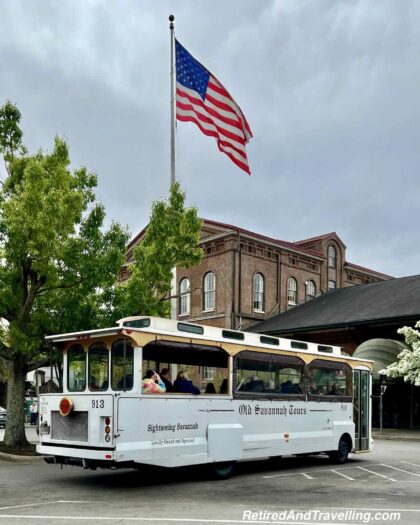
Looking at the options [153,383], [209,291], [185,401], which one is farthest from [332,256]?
[153,383]

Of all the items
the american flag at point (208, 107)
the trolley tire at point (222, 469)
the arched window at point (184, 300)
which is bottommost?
the trolley tire at point (222, 469)

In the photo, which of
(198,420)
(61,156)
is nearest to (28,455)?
(198,420)

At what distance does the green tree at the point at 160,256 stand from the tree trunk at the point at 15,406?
10.4 feet

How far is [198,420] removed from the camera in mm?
12766

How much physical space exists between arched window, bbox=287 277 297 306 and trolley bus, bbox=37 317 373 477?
88.3ft

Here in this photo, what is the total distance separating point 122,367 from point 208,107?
40.5 ft

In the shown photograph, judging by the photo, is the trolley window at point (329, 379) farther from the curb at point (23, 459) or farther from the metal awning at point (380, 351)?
the metal awning at point (380, 351)

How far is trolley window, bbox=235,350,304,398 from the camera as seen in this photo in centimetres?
1384

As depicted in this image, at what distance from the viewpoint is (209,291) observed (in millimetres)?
40969

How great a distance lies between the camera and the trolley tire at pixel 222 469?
512 inches

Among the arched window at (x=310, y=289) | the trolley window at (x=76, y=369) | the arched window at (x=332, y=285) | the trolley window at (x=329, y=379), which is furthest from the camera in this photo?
the arched window at (x=332, y=285)

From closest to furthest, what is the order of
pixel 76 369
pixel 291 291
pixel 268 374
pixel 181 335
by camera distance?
pixel 181 335
pixel 76 369
pixel 268 374
pixel 291 291

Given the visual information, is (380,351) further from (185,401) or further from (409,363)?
(185,401)

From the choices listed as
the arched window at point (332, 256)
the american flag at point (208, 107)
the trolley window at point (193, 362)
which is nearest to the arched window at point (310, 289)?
the arched window at point (332, 256)
